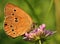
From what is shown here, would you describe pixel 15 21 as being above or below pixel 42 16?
below

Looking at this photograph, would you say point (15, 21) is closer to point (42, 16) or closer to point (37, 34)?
Answer: point (37, 34)

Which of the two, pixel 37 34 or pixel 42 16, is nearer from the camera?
pixel 37 34

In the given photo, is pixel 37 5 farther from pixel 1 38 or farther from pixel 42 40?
pixel 42 40

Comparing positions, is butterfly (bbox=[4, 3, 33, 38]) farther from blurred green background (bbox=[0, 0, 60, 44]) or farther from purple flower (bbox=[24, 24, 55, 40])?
blurred green background (bbox=[0, 0, 60, 44])

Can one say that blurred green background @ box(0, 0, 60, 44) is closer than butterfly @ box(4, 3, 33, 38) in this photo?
No

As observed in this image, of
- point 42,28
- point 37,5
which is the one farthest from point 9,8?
point 37,5

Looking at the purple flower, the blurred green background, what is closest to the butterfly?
the purple flower

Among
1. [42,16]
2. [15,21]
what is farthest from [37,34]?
[42,16]

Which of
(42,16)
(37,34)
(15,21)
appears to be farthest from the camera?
(42,16)
